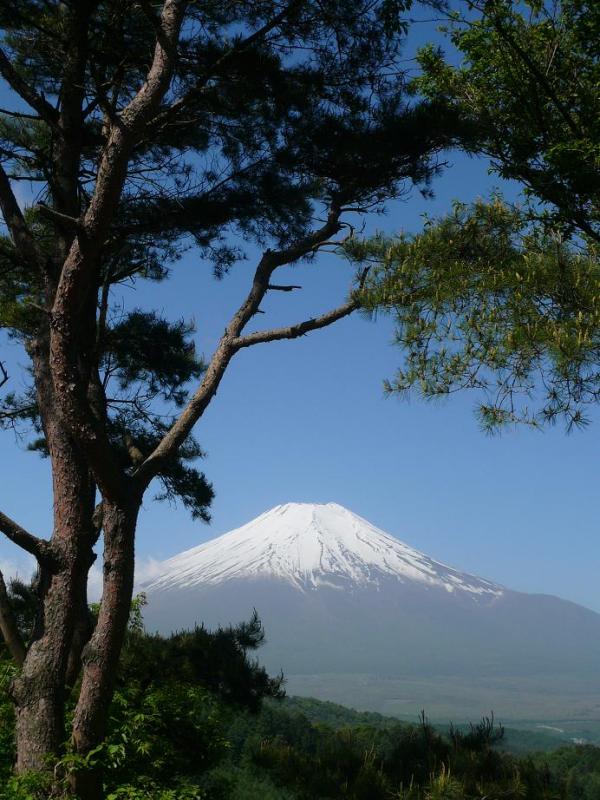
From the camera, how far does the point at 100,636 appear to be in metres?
5.35

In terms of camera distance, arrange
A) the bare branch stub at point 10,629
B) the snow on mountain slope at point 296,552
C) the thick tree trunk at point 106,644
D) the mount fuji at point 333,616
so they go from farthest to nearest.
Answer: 1. the snow on mountain slope at point 296,552
2. the mount fuji at point 333,616
3. the bare branch stub at point 10,629
4. the thick tree trunk at point 106,644

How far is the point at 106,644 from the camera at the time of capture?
534 cm

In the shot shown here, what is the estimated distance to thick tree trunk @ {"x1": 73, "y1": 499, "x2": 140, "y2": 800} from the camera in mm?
5301

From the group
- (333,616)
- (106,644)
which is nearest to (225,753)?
(106,644)

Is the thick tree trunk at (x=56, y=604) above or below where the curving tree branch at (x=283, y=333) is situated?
below

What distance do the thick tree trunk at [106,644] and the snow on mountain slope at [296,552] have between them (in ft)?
511

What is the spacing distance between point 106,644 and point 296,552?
177270mm

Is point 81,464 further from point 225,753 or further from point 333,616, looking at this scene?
point 333,616

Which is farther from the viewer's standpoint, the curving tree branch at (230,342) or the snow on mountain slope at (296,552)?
the snow on mountain slope at (296,552)

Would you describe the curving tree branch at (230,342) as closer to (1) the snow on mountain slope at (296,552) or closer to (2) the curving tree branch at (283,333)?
(2) the curving tree branch at (283,333)

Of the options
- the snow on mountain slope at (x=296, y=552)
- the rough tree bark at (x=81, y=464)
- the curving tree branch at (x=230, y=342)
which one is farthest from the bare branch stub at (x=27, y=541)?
the snow on mountain slope at (x=296, y=552)

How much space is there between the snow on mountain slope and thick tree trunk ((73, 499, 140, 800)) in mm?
155822

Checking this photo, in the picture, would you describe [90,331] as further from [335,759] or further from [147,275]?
[335,759]

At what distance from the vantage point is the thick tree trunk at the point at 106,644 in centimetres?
530
